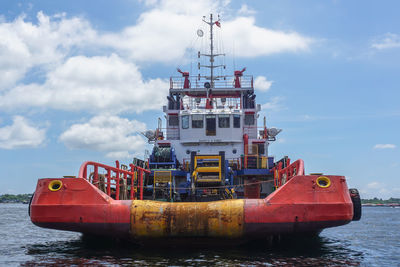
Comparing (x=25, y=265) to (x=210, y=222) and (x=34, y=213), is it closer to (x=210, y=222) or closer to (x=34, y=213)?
(x=34, y=213)

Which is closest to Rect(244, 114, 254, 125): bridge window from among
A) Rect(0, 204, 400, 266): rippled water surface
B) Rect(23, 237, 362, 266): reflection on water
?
Result: Rect(0, 204, 400, 266): rippled water surface

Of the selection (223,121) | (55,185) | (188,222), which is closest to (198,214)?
(188,222)

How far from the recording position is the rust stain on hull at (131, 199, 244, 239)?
10.1 metres

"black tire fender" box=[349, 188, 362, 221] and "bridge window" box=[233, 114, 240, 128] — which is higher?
"bridge window" box=[233, 114, 240, 128]

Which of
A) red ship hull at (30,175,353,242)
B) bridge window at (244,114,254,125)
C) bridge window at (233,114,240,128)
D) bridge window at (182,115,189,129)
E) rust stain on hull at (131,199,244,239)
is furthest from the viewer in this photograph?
bridge window at (244,114,254,125)

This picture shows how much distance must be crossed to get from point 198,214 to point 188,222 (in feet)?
1.09

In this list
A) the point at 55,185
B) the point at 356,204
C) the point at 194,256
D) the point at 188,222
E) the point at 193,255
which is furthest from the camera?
the point at 356,204

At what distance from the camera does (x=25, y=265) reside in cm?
923

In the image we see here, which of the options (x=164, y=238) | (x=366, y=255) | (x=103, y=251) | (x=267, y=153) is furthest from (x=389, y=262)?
(x=267, y=153)

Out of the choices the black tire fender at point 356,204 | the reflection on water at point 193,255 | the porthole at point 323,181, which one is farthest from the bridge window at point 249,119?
the porthole at point 323,181

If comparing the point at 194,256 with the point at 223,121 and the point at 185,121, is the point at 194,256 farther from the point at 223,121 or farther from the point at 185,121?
the point at 185,121

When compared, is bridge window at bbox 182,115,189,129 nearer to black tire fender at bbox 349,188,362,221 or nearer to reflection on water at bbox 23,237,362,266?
reflection on water at bbox 23,237,362,266

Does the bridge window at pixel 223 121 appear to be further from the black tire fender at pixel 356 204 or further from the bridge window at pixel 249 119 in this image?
the black tire fender at pixel 356 204

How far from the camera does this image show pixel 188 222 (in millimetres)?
10117
